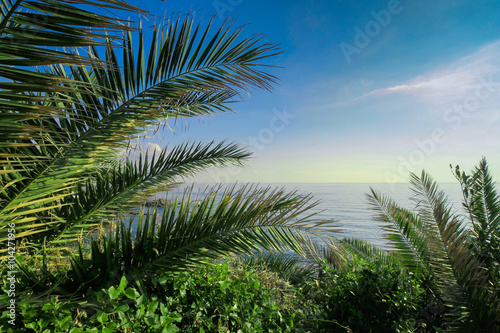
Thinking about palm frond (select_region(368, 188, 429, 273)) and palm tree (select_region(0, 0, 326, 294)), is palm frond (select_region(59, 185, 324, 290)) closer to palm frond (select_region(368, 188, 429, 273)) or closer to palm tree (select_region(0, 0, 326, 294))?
palm tree (select_region(0, 0, 326, 294))

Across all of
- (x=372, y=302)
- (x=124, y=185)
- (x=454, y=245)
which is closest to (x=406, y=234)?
(x=454, y=245)

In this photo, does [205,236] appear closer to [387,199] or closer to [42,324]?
[42,324]

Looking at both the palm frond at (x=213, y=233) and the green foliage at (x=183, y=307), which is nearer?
the green foliage at (x=183, y=307)

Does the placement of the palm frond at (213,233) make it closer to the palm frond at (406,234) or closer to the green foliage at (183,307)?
the green foliage at (183,307)

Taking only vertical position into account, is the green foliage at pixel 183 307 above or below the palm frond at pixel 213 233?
below

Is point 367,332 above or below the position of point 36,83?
below

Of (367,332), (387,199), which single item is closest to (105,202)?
(367,332)

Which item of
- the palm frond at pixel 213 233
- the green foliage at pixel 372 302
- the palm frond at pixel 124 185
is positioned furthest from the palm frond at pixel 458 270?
the palm frond at pixel 124 185

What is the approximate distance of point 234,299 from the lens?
1940 millimetres

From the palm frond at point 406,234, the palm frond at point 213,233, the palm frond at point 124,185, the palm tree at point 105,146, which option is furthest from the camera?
the palm frond at point 406,234

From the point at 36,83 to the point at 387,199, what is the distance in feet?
16.3

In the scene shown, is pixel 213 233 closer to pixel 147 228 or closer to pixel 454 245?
pixel 147 228

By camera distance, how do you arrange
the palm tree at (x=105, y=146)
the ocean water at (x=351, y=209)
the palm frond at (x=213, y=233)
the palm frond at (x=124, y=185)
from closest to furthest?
the palm tree at (x=105, y=146) < the palm frond at (x=213, y=233) < the ocean water at (x=351, y=209) < the palm frond at (x=124, y=185)

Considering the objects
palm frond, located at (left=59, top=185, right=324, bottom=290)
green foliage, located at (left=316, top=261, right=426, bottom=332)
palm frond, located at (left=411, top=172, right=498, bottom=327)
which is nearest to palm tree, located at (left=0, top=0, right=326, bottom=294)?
palm frond, located at (left=59, top=185, right=324, bottom=290)
